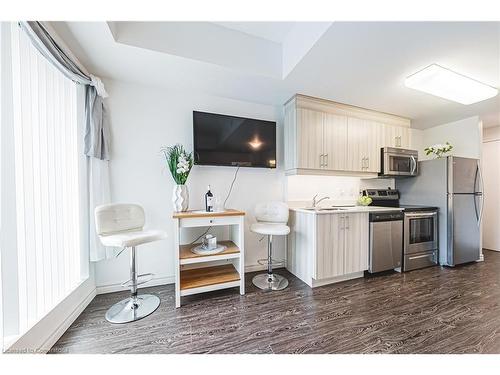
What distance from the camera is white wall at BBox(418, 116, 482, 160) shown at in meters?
3.04

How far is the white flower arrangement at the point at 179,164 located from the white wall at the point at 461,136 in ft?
14.1

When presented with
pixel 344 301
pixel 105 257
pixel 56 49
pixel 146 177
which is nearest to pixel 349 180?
pixel 344 301

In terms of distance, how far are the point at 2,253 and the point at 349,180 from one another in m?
3.64

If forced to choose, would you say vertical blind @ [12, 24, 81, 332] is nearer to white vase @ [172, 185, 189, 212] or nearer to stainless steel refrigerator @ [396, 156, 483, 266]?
white vase @ [172, 185, 189, 212]

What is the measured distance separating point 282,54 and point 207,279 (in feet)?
8.28

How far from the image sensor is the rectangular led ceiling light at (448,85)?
1.90m

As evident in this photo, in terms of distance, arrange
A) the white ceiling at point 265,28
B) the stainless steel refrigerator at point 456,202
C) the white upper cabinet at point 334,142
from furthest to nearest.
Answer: the stainless steel refrigerator at point 456,202, the white upper cabinet at point 334,142, the white ceiling at point 265,28

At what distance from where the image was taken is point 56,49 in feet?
4.55

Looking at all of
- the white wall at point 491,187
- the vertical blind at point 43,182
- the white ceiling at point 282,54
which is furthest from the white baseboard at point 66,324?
the white wall at point 491,187

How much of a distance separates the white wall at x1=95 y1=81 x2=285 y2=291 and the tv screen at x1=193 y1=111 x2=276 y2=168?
0.60 ft

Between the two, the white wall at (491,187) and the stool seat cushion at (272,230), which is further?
the white wall at (491,187)

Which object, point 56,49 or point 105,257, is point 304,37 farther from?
point 105,257

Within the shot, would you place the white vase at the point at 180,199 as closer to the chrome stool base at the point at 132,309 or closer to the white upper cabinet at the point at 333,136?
the chrome stool base at the point at 132,309

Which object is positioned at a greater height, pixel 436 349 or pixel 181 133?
pixel 181 133
